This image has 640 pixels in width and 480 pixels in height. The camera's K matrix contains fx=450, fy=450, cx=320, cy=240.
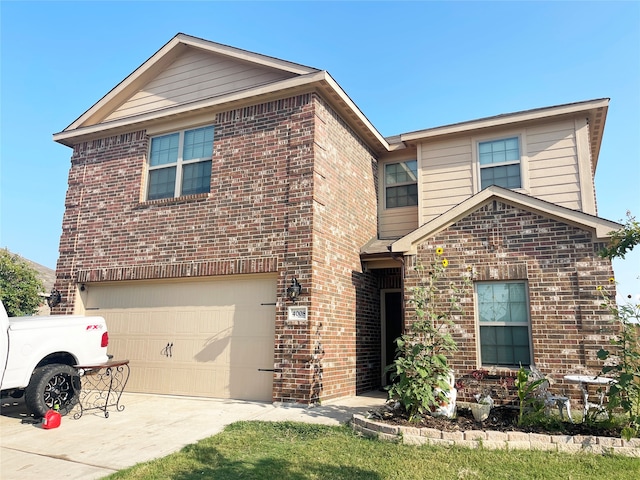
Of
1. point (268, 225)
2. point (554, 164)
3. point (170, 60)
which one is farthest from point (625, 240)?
point (170, 60)

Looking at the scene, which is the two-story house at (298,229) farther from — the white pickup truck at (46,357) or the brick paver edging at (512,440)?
the brick paver edging at (512,440)

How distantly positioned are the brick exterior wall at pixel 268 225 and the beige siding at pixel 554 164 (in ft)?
12.5

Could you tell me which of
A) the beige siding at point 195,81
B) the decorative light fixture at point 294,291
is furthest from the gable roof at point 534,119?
the decorative light fixture at point 294,291

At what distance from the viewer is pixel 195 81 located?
10422 mm

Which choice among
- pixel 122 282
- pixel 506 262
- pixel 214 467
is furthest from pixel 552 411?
pixel 122 282

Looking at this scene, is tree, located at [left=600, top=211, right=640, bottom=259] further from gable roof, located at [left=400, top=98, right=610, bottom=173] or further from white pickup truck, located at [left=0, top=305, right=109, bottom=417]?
white pickup truck, located at [left=0, top=305, right=109, bottom=417]

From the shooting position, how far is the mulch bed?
5.49 meters

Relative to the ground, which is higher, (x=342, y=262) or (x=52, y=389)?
(x=342, y=262)

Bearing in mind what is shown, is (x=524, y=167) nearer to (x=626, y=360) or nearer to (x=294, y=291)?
(x=626, y=360)

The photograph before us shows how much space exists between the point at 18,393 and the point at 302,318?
4.79m

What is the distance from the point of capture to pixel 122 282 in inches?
397

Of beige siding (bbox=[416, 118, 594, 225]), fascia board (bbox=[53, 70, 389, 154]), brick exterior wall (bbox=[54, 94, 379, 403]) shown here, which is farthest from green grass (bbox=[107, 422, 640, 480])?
fascia board (bbox=[53, 70, 389, 154])

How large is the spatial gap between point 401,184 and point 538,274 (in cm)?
490

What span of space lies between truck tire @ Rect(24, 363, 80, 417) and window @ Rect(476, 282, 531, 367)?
6.77 m
